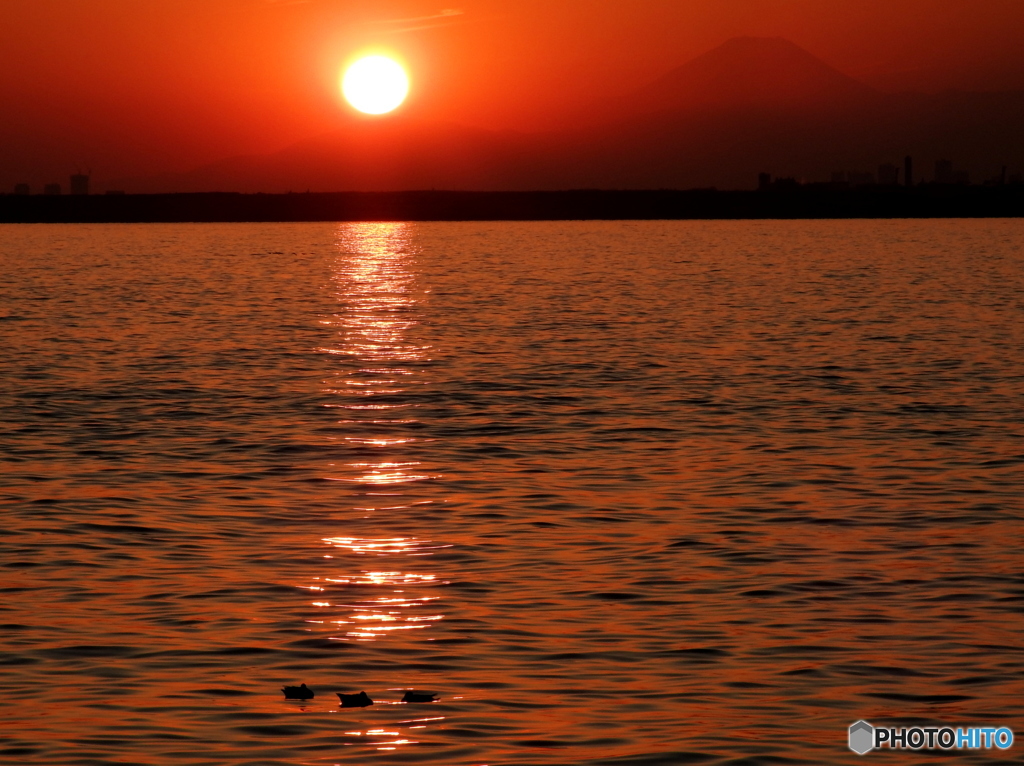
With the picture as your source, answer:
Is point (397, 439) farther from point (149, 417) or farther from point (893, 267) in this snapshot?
point (893, 267)

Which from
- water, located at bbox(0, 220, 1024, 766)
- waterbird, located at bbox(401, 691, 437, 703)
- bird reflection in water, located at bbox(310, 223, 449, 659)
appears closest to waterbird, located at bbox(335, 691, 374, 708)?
water, located at bbox(0, 220, 1024, 766)

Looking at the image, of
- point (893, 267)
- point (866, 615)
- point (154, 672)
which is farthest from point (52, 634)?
point (893, 267)

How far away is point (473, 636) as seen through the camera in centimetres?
1474

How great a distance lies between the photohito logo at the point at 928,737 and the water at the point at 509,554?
0.19 metres

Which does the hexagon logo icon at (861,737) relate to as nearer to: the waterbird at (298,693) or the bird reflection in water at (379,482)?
the bird reflection in water at (379,482)

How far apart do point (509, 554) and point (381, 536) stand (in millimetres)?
1992

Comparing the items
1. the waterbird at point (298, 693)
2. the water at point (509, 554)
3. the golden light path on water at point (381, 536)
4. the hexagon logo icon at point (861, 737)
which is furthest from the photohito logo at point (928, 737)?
the waterbird at point (298, 693)

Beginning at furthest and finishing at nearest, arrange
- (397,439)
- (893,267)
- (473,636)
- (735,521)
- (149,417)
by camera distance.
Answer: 1. (893,267)
2. (149,417)
3. (397,439)
4. (735,521)
5. (473,636)

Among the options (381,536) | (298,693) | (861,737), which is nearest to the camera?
(861,737)

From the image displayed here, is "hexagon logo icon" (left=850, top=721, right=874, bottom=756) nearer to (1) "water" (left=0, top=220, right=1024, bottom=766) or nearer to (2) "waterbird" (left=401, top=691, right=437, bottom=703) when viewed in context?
(1) "water" (left=0, top=220, right=1024, bottom=766)

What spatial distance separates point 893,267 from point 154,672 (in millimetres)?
104751

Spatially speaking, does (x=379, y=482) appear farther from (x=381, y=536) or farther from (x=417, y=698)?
(x=417, y=698)

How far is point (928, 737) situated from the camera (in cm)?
1197

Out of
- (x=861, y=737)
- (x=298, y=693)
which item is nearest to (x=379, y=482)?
(x=298, y=693)
